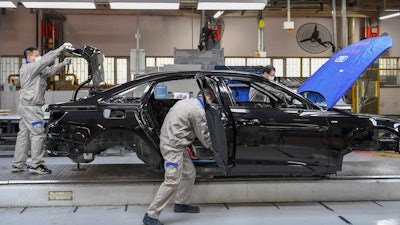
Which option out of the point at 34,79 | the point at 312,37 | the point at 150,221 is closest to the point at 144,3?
the point at 34,79

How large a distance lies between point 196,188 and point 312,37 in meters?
11.0

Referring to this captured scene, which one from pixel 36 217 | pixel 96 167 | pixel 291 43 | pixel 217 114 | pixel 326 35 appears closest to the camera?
pixel 217 114

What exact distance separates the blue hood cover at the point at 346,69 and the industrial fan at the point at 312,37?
960 centimetres

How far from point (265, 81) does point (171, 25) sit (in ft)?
36.1

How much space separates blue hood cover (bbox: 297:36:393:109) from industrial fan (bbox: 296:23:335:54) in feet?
31.5

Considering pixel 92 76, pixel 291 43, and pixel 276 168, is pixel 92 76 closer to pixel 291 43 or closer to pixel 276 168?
pixel 276 168

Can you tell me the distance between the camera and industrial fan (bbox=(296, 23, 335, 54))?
47.2 ft

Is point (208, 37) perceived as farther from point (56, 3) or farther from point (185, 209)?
point (185, 209)

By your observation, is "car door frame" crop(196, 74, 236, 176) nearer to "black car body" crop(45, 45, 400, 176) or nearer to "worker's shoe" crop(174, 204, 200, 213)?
"black car body" crop(45, 45, 400, 176)

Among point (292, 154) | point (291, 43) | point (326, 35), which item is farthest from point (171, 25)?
point (292, 154)

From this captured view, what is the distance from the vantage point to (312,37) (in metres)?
14.5

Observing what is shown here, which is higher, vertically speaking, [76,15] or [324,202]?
[76,15]

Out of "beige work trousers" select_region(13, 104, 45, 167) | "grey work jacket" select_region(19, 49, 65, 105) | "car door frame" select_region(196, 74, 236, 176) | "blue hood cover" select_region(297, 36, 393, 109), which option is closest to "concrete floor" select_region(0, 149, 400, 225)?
"car door frame" select_region(196, 74, 236, 176)

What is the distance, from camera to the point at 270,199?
477cm
